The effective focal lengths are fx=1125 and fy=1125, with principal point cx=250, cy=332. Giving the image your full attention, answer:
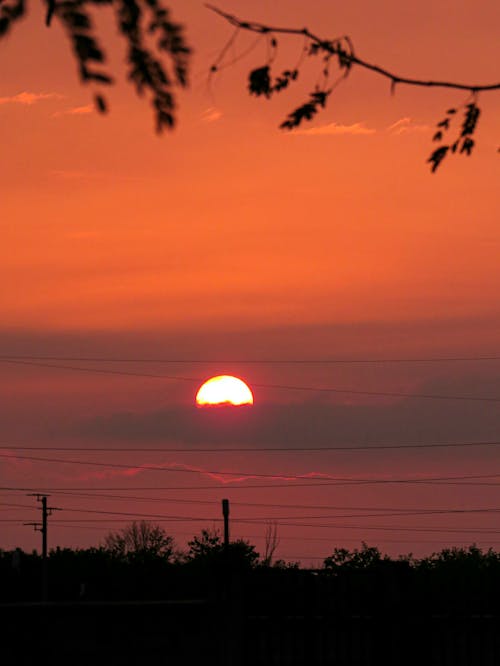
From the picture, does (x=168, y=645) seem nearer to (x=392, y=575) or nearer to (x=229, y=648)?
(x=229, y=648)

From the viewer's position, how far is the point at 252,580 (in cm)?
1511

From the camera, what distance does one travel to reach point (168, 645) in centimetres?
1380

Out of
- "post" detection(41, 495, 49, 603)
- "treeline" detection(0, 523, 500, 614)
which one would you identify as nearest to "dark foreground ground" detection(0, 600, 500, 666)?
"treeline" detection(0, 523, 500, 614)

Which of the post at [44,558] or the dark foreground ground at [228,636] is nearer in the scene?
the dark foreground ground at [228,636]

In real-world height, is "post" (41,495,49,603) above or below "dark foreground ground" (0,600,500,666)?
above

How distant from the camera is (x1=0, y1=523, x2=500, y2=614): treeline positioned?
1488 centimetres

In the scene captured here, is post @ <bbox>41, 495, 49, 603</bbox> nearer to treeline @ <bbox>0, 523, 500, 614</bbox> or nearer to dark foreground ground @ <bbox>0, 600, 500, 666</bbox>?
treeline @ <bbox>0, 523, 500, 614</bbox>

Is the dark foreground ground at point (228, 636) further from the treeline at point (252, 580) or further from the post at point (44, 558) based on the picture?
the post at point (44, 558)

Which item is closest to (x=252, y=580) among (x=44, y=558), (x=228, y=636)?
(x=228, y=636)

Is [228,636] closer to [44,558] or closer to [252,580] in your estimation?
[252,580]

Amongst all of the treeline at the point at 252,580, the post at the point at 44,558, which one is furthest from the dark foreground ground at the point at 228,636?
the post at the point at 44,558

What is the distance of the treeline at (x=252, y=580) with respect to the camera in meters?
14.9

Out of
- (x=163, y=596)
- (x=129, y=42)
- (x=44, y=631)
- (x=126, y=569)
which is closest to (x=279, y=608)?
(x=44, y=631)

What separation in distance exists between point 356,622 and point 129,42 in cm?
1284
